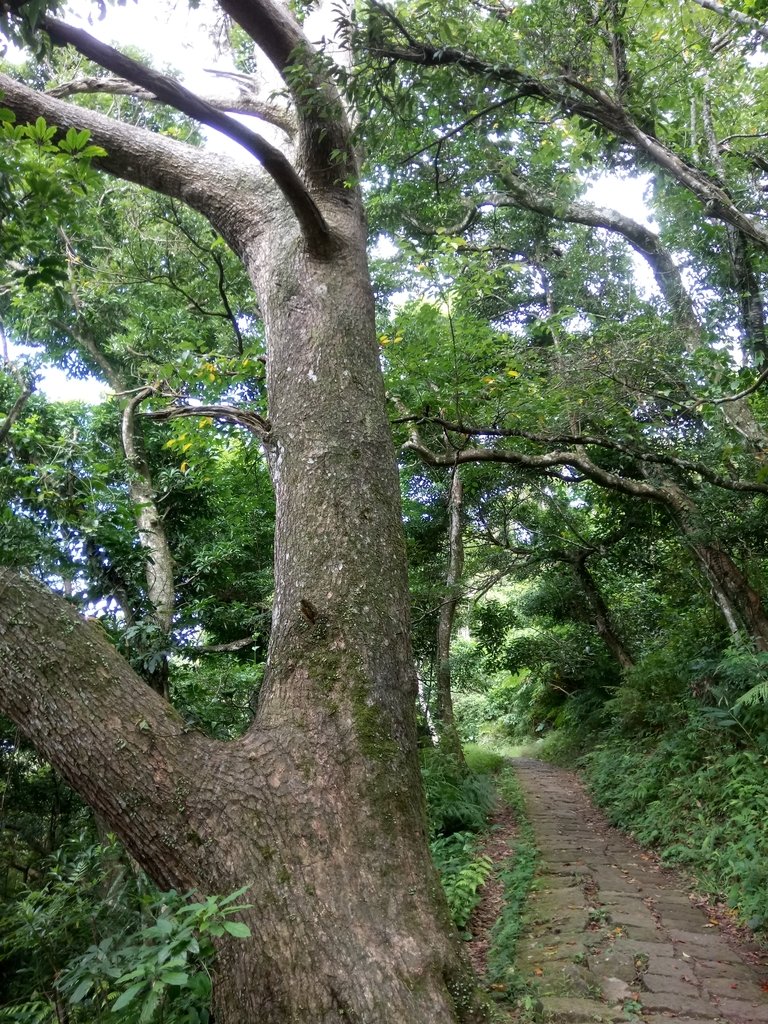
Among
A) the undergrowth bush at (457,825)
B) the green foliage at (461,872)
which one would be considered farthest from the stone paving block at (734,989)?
the undergrowth bush at (457,825)

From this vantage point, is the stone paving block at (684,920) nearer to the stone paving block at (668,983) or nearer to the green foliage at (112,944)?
the stone paving block at (668,983)

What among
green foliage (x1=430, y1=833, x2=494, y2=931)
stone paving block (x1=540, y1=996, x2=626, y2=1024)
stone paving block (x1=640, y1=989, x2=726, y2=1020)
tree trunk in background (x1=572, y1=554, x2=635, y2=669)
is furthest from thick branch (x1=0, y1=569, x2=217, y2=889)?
tree trunk in background (x1=572, y1=554, x2=635, y2=669)

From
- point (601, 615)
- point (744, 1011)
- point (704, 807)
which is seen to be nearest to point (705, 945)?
point (744, 1011)

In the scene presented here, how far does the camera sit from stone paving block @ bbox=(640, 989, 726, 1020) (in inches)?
114

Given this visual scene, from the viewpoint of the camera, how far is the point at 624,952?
11.7 ft

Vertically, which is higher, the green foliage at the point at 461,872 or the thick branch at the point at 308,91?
the thick branch at the point at 308,91

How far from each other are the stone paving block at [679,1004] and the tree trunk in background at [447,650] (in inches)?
197

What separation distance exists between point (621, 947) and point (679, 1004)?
2.21 ft

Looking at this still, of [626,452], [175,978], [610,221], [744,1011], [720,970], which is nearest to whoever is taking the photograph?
[175,978]

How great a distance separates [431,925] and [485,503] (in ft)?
32.2

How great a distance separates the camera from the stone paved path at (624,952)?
2947 millimetres

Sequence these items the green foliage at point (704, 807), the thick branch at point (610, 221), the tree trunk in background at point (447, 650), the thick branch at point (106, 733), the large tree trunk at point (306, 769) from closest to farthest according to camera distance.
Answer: the large tree trunk at point (306, 769)
the thick branch at point (106, 733)
the green foliage at point (704, 807)
the tree trunk in background at point (447, 650)
the thick branch at point (610, 221)

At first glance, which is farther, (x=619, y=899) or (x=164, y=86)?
(x=619, y=899)

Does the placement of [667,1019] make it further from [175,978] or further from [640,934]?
[175,978]
